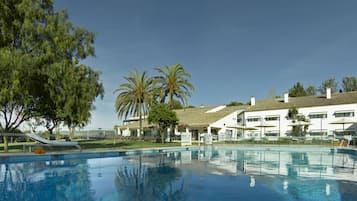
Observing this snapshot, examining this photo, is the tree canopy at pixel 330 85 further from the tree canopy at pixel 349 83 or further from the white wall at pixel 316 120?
the white wall at pixel 316 120

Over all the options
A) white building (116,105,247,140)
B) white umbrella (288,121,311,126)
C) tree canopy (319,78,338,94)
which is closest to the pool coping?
white umbrella (288,121,311,126)

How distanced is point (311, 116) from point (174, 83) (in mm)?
17357

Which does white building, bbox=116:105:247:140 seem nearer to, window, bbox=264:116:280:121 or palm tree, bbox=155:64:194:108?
window, bbox=264:116:280:121

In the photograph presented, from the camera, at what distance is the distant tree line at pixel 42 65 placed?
15646 millimetres

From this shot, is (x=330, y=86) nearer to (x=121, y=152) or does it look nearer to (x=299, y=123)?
(x=299, y=123)

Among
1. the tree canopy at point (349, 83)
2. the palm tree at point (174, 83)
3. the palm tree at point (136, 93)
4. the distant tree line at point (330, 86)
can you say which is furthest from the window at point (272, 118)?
the tree canopy at point (349, 83)

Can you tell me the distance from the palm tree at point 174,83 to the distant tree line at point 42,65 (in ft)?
41.6

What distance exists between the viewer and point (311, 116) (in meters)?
35.5

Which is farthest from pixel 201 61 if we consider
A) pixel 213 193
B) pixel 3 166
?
pixel 213 193

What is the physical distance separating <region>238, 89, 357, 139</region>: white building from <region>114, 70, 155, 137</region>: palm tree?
39.7 feet

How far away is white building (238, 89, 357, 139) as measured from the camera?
32500 millimetres

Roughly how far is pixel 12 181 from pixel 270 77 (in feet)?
118

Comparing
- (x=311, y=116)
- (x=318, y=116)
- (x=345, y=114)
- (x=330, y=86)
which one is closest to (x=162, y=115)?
(x=311, y=116)

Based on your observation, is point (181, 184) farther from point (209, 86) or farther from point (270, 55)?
point (209, 86)
